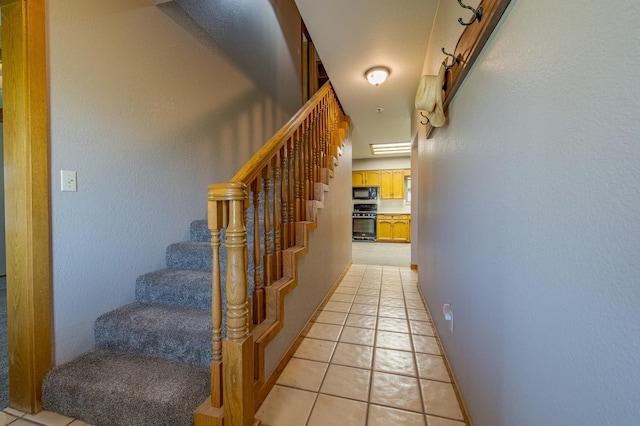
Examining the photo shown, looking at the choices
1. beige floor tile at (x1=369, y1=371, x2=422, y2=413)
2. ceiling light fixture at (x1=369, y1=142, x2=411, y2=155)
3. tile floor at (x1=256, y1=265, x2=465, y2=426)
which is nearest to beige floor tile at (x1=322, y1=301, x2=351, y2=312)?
tile floor at (x1=256, y1=265, x2=465, y2=426)

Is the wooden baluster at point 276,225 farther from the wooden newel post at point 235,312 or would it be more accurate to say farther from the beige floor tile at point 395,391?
the beige floor tile at point 395,391

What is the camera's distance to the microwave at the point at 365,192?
24.8 feet

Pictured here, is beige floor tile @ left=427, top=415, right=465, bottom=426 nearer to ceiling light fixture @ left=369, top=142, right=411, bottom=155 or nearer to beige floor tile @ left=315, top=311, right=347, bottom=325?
beige floor tile @ left=315, top=311, right=347, bottom=325

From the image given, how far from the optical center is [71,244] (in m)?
1.41

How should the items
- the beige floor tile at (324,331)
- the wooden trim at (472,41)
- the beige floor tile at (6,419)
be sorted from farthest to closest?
→ 1. the beige floor tile at (324,331)
2. the beige floor tile at (6,419)
3. the wooden trim at (472,41)

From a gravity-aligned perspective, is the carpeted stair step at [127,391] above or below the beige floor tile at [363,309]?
above

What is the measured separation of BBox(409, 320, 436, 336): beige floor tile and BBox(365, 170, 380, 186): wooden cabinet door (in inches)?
225

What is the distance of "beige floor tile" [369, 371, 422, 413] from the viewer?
1.30 meters

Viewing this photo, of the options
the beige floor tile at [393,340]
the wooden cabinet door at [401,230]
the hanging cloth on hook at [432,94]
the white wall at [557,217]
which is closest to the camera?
the white wall at [557,217]

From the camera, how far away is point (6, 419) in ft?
3.88

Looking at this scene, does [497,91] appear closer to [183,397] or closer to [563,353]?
[563,353]

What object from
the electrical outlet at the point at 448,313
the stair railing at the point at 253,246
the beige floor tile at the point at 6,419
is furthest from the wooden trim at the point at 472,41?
the beige floor tile at the point at 6,419

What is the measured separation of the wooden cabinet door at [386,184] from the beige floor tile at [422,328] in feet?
18.3

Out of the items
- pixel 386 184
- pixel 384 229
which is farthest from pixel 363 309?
pixel 386 184
